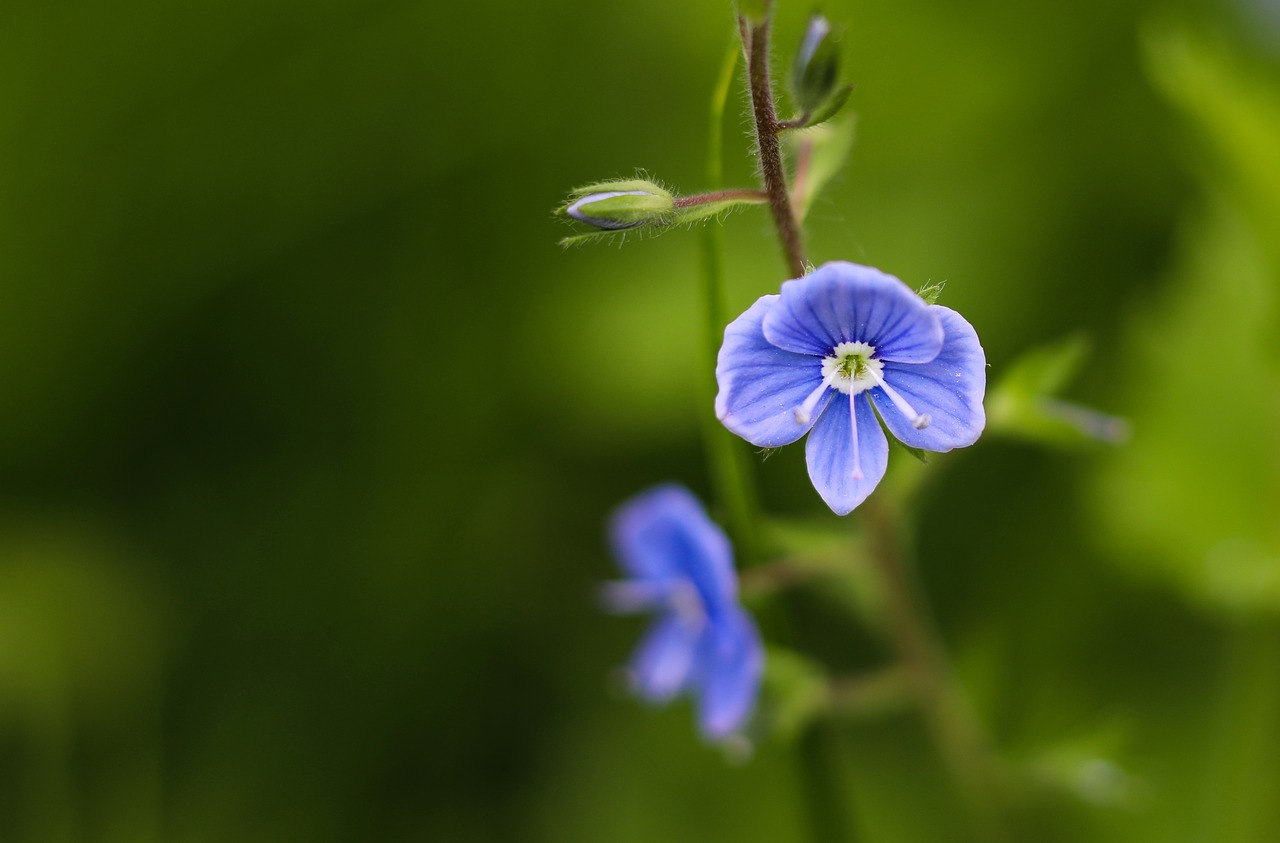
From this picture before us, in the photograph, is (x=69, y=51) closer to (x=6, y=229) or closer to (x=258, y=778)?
(x=6, y=229)

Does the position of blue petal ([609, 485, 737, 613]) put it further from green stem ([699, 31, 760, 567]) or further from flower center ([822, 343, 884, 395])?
flower center ([822, 343, 884, 395])

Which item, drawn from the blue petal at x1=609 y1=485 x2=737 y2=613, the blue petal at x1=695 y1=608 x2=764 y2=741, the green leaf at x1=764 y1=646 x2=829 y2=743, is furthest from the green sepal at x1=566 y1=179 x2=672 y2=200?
the green leaf at x1=764 y1=646 x2=829 y2=743

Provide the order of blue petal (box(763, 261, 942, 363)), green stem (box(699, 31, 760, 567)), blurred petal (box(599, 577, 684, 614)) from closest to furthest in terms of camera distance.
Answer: blue petal (box(763, 261, 942, 363))
green stem (box(699, 31, 760, 567))
blurred petal (box(599, 577, 684, 614))

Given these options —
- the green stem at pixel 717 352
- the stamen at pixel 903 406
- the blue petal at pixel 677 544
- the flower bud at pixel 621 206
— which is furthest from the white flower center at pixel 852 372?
the blue petal at pixel 677 544

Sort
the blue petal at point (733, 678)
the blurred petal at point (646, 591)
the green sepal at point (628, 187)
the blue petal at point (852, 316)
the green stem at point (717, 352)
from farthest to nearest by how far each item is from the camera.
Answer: the blurred petal at point (646, 591), the blue petal at point (733, 678), the green stem at point (717, 352), the green sepal at point (628, 187), the blue petal at point (852, 316)

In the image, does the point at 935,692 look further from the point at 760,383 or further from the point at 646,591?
the point at 760,383

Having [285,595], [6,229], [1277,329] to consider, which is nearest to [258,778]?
[285,595]

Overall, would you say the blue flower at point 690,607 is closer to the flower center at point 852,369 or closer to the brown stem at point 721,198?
the flower center at point 852,369
